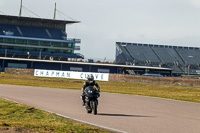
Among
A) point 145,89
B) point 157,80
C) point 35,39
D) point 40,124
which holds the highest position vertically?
point 35,39

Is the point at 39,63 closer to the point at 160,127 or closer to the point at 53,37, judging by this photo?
the point at 53,37

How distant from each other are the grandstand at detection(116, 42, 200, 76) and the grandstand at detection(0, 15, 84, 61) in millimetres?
12080

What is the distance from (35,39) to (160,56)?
34.3 metres

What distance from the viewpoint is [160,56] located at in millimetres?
103750

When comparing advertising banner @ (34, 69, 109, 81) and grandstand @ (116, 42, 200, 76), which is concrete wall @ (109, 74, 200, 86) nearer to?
advertising banner @ (34, 69, 109, 81)

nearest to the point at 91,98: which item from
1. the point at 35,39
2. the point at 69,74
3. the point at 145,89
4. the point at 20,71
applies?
the point at 145,89

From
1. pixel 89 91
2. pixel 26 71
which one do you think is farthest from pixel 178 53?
pixel 89 91

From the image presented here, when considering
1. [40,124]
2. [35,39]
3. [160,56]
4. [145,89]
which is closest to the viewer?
[40,124]

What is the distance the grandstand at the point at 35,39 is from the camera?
95375 mm

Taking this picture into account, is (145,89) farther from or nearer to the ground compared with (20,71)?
nearer to the ground

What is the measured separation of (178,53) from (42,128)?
101547 millimetres

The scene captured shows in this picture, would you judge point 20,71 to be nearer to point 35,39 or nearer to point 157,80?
point 157,80

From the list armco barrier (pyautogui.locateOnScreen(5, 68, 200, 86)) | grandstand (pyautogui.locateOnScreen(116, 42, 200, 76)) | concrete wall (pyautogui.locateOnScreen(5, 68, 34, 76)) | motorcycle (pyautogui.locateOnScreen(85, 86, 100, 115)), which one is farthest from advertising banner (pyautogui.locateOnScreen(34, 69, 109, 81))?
motorcycle (pyautogui.locateOnScreen(85, 86, 100, 115))

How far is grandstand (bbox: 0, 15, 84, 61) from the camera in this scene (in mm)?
95375
